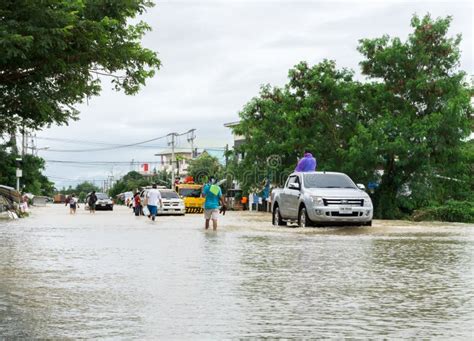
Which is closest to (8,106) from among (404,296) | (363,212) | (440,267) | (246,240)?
(246,240)

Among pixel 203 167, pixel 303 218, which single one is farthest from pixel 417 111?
pixel 203 167

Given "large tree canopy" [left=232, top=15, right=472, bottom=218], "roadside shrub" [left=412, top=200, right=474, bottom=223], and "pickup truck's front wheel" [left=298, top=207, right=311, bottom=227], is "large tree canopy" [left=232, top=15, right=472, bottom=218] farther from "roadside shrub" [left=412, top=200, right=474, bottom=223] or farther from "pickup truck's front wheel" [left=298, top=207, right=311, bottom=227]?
"pickup truck's front wheel" [left=298, top=207, right=311, bottom=227]

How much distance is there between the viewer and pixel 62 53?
1900 centimetres

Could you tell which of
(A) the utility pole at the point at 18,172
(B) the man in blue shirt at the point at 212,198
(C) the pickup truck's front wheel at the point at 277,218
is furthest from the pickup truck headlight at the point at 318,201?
(A) the utility pole at the point at 18,172

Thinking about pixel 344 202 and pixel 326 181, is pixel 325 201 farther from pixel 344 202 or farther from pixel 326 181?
pixel 326 181

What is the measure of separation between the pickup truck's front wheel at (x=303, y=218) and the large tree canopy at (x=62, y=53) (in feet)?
18.9

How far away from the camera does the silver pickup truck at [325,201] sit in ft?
75.3

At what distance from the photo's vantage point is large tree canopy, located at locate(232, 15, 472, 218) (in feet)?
121

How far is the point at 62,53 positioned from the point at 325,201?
821 cm

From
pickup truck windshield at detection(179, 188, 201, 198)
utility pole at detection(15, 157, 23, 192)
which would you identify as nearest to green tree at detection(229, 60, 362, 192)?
pickup truck windshield at detection(179, 188, 201, 198)

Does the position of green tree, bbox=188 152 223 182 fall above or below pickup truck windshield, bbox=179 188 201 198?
above

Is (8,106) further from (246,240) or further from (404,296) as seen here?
(404,296)

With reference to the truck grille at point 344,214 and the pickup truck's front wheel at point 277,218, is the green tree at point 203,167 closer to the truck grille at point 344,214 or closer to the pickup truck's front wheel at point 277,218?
the pickup truck's front wheel at point 277,218

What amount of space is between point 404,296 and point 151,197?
27750mm
